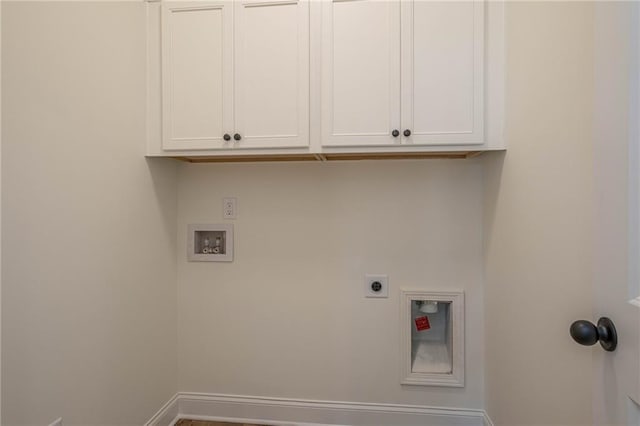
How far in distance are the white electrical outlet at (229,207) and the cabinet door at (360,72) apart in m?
0.71

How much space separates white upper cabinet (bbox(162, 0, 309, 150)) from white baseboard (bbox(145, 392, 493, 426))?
1.44 meters

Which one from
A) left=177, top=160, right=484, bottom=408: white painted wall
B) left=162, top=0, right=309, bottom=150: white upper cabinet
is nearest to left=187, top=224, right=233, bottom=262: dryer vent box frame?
left=177, top=160, right=484, bottom=408: white painted wall

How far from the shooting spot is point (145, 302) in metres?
1.60

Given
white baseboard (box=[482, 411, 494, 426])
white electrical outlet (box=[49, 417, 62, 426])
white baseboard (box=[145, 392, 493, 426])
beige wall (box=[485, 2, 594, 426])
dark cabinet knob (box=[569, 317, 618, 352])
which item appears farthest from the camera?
white baseboard (box=[145, 392, 493, 426])

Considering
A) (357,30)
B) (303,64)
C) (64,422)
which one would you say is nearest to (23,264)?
(64,422)

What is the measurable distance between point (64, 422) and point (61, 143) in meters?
1.01

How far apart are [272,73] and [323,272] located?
3.50 ft

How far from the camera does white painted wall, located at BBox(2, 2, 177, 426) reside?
1.00 m

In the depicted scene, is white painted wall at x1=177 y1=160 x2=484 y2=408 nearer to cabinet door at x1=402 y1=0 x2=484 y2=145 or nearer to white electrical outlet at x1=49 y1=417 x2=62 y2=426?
cabinet door at x1=402 y1=0 x2=484 y2=145

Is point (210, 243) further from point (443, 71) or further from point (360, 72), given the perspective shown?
point (443, 71)

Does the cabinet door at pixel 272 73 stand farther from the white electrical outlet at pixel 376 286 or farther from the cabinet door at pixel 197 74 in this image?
the white electrical outlet at pixel 376 286

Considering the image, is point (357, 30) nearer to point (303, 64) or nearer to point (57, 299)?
point (303, 64)

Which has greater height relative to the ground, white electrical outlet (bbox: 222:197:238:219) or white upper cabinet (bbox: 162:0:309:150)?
white upper cabinet (bbox: 162:0:309:150)

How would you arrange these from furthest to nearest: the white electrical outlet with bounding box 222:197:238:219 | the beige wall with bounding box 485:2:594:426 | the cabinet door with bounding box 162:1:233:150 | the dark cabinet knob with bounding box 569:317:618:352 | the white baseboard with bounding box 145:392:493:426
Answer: the white electrical outlet with bounding box 222:197:238:219 → the white baseboard with bounding box 145:392:493:426 → the cabinet door with bounding box 162:1:233:150 → the beige wall with bounding box 485:2:594:426 → the dark cabinet knob with bounding box 569:317:618:352
